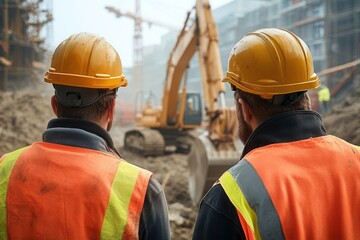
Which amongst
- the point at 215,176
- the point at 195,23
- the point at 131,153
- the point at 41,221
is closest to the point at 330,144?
the point at 41,221

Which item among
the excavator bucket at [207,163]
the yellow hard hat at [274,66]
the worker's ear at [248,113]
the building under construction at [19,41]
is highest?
the building under construction at [19,41]

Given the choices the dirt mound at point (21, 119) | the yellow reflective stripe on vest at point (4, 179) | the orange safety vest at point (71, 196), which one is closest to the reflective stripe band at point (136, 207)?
the orange safety vest at point (71, 196)

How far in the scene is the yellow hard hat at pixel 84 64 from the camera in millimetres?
1794

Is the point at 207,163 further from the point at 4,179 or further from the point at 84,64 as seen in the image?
the point at 4,179

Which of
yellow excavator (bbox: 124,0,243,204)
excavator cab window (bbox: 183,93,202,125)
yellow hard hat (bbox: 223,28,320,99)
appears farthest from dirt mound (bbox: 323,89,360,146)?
yellow hard hat (bbox: 223,28,320,99)

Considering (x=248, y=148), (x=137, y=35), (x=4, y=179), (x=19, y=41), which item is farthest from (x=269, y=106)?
(x=137, y=35)

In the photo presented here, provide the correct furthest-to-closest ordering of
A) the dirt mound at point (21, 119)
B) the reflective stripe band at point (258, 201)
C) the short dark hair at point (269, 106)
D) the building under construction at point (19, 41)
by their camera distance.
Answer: the building under construction at point (19, 41) < the dirt mound at point (21, 119) < the short dark hair at point (269, 106) < the reflective stripe band at point (258, 201)

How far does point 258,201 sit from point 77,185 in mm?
722

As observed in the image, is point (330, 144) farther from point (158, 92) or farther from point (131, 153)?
point (158, 92)

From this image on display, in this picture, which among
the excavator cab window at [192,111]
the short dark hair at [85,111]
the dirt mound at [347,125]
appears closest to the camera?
the short dark hair at [85,111]

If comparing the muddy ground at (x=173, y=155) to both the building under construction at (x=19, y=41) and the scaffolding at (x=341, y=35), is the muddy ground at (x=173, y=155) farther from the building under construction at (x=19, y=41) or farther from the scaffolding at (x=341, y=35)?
the scaffolding at (x=341, y=35)

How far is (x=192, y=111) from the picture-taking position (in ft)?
39.9

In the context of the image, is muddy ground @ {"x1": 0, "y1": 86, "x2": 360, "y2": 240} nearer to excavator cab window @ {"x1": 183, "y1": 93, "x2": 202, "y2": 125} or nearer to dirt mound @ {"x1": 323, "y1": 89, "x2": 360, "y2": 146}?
dirt mound @ {"x1": 323, "y1": 89, "x2": 360, "y2": 146}

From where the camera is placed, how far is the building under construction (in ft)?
67.4
